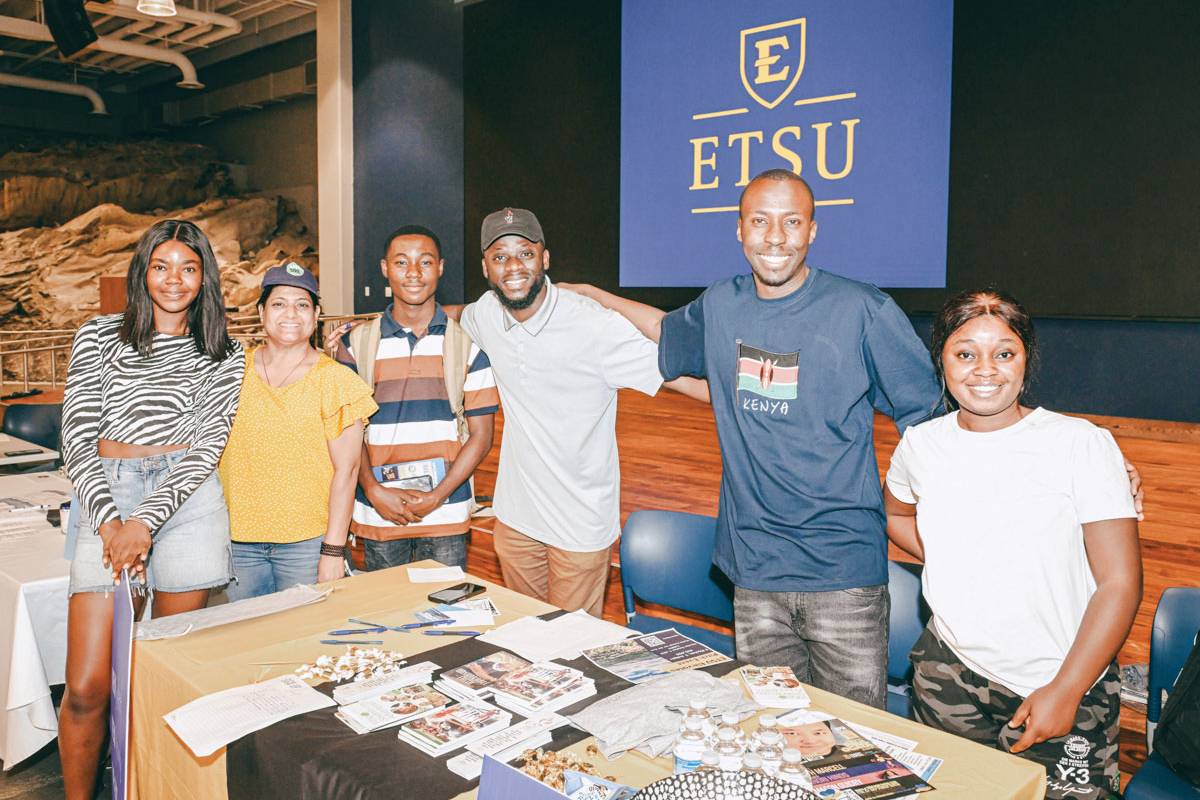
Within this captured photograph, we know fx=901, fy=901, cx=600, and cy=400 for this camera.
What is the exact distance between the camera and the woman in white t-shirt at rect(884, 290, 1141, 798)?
166cm

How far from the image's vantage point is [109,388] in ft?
7.78

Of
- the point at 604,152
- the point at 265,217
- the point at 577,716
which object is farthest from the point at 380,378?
the point at 265,217

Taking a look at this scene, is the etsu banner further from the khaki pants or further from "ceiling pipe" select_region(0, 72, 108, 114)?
"ceiling pipe" select_region(0, 72, 108, 114)

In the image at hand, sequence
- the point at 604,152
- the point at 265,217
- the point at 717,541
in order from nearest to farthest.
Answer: the point at 717,541, the point at 604,152, the point at 265,217

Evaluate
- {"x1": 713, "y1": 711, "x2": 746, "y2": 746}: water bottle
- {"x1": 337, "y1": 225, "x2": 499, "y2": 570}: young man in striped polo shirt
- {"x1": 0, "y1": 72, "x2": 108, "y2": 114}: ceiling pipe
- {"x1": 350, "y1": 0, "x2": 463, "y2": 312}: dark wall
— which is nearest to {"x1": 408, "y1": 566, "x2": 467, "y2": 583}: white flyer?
{"x1": 337, "y1": 225, "x2": 499, "y2": 570}: young man in striped polo shirt

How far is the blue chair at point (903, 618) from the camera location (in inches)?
93.2

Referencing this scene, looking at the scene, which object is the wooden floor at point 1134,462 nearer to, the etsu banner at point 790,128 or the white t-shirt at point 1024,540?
the white t-shirt at point 1024,540

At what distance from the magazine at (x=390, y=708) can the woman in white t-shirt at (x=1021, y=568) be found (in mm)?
1000

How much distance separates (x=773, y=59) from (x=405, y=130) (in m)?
5.18

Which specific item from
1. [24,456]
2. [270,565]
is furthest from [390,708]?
[24,456]

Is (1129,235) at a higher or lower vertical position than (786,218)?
higher

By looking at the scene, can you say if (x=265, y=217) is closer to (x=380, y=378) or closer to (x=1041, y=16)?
(x=1041, y=16)

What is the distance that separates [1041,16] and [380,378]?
621cm

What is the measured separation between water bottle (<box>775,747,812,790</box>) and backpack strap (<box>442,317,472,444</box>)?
1.69 m
